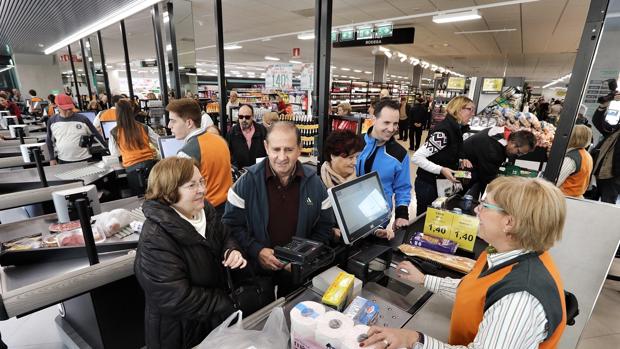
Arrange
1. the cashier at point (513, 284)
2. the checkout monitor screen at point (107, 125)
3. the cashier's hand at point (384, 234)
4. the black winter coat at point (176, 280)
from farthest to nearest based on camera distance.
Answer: the checkout monitor screen at point (107, 125)
the cashier's hand at point (384, 234)
the black winter coat at point (176, 280)
the cashier at point (513, 284)

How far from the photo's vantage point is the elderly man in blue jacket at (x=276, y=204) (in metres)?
1.69

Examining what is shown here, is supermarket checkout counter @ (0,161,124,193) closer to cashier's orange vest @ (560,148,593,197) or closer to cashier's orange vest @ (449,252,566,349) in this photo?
cashier's orange vest @ (449,252,566,349)

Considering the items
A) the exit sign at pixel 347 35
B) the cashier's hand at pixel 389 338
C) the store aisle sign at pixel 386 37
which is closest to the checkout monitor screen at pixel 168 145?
the cashier's hand at pixel 389 338

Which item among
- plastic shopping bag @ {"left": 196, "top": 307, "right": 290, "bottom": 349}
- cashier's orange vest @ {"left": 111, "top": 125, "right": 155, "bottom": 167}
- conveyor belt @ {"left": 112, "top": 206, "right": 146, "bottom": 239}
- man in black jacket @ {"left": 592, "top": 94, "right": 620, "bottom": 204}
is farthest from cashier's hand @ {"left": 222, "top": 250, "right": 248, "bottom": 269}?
man in black jacket @ {"left": 592, "top": 94, "right": 620, "bottom": 204}

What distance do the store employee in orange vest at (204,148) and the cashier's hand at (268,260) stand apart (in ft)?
3.65

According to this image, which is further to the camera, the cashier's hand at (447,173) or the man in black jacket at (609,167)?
the man in black jacket at (609,167)

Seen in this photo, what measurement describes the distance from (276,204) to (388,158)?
0.99 m

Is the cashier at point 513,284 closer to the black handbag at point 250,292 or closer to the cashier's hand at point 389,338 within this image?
the cashier's hand at point 389,338

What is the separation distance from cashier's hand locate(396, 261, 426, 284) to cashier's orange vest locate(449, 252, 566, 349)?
1.03ft

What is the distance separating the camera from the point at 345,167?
1.95 meters

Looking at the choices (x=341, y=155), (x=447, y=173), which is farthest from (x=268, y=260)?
(x=447, y=173)

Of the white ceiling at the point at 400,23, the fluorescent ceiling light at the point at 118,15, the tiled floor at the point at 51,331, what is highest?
the white ceiling at the point at 400,23

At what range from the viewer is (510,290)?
3.01 feet

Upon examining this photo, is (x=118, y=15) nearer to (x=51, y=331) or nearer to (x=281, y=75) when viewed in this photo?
(x=281, y=75)
